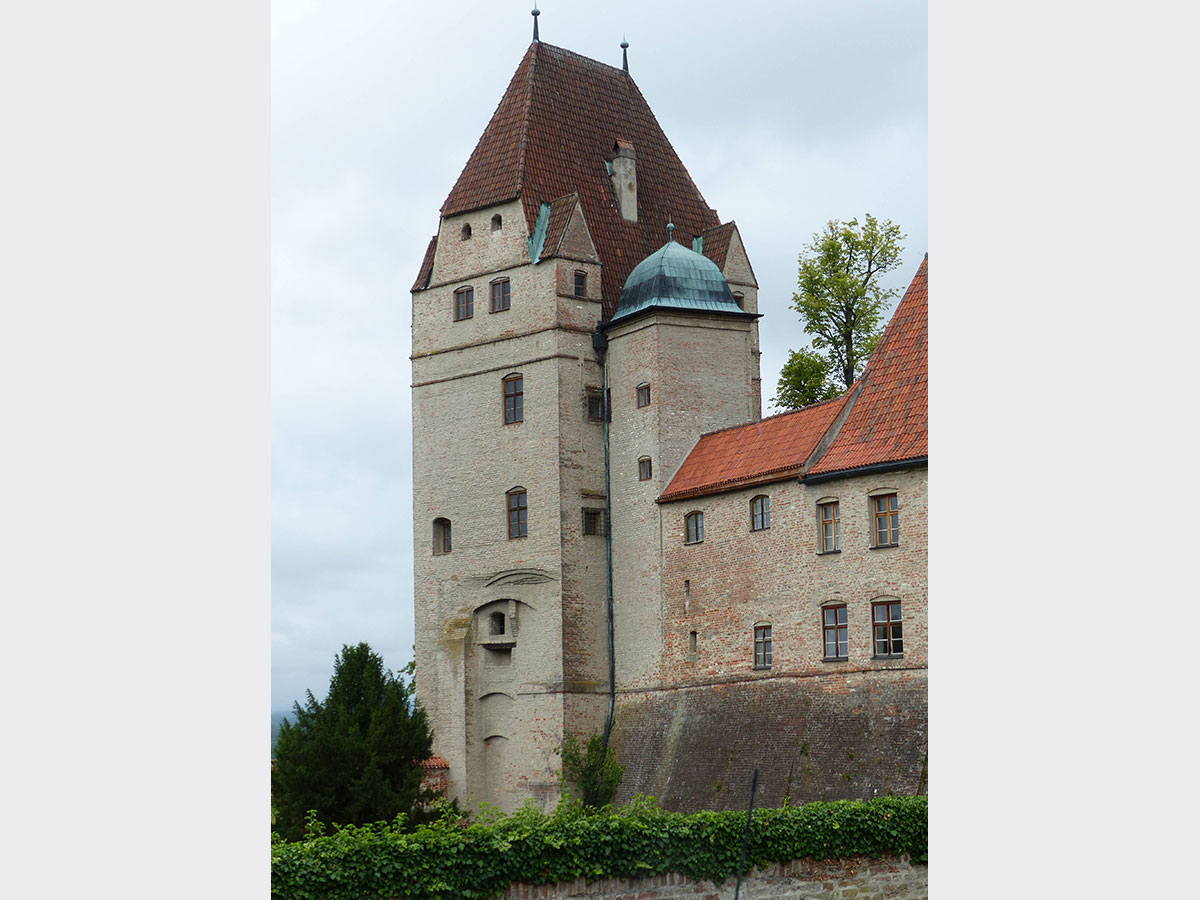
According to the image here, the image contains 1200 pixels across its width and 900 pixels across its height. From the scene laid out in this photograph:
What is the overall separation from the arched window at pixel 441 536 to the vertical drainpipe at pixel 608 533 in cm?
474

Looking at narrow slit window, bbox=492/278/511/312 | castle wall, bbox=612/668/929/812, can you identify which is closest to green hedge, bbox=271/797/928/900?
castle wall, bbox=612/668/929/812

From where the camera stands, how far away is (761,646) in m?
40.5

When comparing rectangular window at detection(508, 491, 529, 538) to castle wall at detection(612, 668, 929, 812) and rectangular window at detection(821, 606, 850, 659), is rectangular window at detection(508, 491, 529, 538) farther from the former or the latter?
rectangular window at detection(821, 606, 850, 659)

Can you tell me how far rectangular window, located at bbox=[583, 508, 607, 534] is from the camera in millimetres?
45531

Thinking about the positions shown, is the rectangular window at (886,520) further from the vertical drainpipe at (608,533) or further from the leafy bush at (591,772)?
the leafy bush at (591,772)

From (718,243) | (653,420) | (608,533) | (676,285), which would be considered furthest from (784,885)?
(718,243)

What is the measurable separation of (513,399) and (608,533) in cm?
457

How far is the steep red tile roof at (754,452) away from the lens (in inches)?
1585

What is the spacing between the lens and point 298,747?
41.2m

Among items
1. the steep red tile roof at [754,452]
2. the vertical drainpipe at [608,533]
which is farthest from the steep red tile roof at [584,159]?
the steep red tile roof at [754,452]

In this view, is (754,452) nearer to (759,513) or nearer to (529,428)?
(759,513)

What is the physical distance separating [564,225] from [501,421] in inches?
224

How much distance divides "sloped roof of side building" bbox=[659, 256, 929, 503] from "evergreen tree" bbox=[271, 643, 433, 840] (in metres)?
9.15

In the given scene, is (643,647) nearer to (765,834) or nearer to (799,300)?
(799,300)
